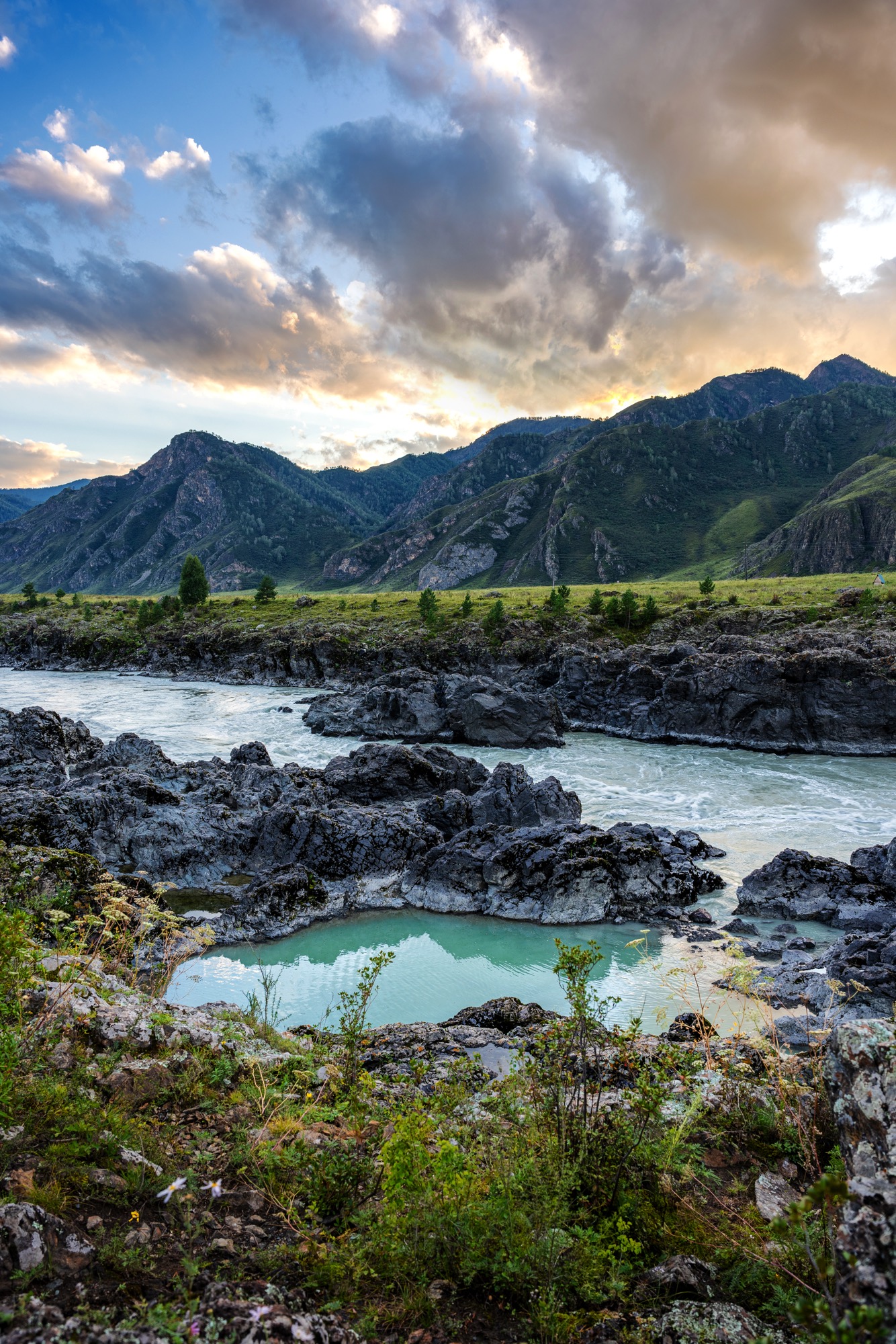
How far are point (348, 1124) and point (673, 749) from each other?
152ft

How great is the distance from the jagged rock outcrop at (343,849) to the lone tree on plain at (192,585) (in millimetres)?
96844

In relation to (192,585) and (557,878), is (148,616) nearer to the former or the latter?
(192,585)

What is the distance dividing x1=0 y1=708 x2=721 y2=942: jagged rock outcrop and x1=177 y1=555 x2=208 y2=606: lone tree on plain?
96.8m

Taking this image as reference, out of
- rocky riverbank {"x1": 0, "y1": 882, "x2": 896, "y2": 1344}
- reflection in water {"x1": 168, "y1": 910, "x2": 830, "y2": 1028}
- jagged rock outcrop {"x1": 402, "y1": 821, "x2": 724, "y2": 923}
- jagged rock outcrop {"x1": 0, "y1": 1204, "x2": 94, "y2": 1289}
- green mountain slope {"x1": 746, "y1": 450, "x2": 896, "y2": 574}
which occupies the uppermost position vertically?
green mountain slope {"x1": 746, "y1": 450, "x2": 896, "y2": 574}

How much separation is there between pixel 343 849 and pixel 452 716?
3065 cm

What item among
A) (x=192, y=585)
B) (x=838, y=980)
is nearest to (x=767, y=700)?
(x=838, y=980)

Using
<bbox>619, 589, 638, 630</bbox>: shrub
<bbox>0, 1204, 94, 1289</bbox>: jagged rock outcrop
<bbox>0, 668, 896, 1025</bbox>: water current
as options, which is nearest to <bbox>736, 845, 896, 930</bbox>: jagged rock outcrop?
<bbox>0, 668, 896, 1025</bbox>: water current

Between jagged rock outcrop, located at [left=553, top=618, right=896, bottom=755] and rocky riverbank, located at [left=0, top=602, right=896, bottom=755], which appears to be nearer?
jagged rock outcrop, located at [left=553, top=618, right=896, bottom=755]

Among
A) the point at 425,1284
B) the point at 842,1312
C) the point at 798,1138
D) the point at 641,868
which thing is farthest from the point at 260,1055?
the point at 641,868

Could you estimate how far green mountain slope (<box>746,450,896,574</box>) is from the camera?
164 metres

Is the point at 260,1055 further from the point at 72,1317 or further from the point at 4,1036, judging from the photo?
the point at 72,1317

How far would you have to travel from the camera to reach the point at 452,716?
5297 centimetres

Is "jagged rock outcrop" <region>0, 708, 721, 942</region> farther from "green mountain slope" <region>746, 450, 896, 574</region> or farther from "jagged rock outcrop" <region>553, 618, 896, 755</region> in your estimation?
"green mountain slope" <region>746, 450, 896, 574</region>

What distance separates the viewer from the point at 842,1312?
9.46ft
